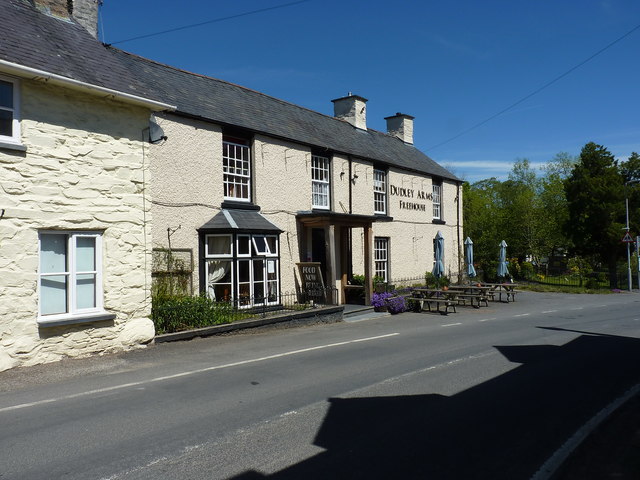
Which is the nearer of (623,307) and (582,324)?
(582,324)

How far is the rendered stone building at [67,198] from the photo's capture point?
9.30 metres

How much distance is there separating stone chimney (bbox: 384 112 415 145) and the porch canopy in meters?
8.61

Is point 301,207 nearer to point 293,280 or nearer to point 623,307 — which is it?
point 293,280

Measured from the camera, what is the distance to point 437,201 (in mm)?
28141

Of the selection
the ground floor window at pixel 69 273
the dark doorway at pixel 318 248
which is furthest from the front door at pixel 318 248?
the ground floor window at pixel 69 273

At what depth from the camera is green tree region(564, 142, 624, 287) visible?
1254 inches

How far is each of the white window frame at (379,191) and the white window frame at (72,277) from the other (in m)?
14.1

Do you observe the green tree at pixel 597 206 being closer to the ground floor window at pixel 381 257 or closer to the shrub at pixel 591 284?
the shrub at pixel 591 284

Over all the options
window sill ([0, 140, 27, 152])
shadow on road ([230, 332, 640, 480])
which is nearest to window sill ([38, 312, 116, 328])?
window sill ([0, 140, 27, 152])

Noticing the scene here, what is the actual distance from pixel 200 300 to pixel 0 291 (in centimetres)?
472

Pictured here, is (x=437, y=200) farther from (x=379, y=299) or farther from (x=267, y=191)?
(x=267, y=191)

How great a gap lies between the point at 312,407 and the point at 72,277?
602 cm

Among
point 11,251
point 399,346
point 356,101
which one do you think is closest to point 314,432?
point 399,346

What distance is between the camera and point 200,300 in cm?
1298
